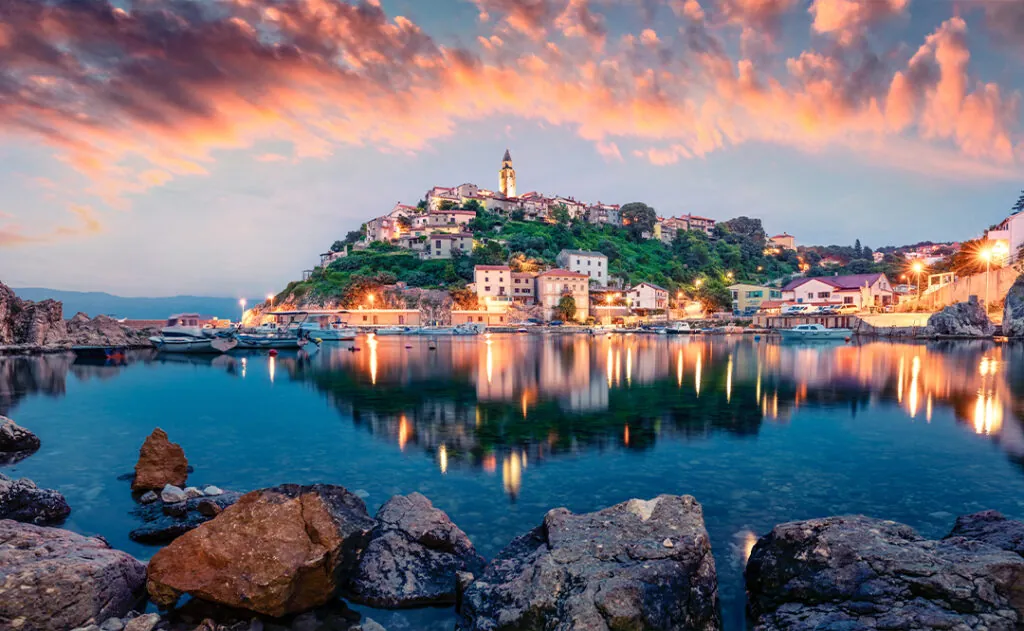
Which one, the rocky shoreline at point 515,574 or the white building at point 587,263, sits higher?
the white building at point 587,263

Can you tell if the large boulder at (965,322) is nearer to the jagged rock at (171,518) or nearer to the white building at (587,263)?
the white building at (587,263)

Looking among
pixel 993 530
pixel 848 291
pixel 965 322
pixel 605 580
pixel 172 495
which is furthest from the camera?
pixel 848 291

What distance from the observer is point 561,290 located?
85375mm

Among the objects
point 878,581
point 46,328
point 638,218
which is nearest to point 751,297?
point 638,218

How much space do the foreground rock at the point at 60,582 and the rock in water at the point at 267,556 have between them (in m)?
0.50

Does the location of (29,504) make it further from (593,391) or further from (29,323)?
(29,323)

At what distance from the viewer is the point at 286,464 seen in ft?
38.3

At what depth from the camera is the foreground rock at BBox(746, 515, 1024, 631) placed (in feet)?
15.1

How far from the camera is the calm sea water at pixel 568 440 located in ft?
28.4

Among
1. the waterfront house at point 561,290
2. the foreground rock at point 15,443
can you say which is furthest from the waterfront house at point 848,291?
the foreground rock at point 15,443

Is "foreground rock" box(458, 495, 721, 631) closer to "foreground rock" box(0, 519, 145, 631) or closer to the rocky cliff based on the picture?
"foreground rock" box(0, 519, 145, 631)

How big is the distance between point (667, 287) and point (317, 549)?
96.9 m

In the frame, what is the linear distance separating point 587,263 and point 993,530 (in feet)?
293

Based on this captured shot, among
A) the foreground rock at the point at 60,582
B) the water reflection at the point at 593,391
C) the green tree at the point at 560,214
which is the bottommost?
the water reflection at the point at 593,391
